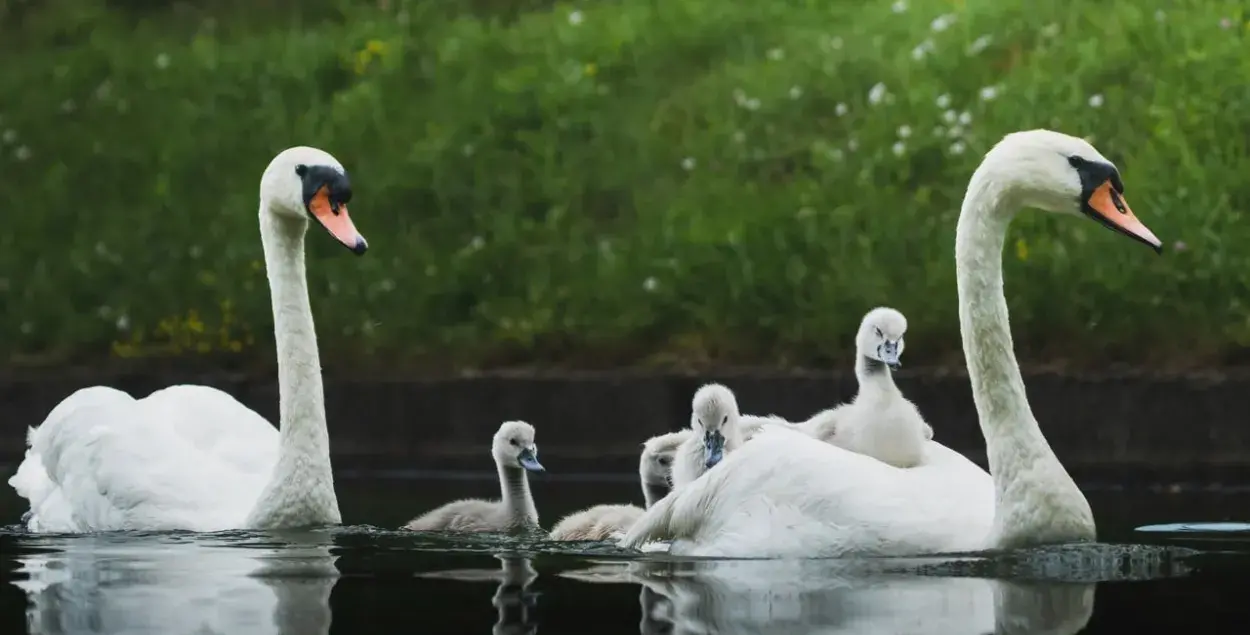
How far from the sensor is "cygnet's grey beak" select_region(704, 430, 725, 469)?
7.87m

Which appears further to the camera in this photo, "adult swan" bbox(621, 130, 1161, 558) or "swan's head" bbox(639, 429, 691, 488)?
"swan's head" bbox(639, 429, 691, 488)

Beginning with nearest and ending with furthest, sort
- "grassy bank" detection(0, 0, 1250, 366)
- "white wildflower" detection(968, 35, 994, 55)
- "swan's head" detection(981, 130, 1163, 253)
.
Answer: "swan's head" detection(981, 130, 1163, 253) < "grassy bank" detection(0, 0, 1250, 366) < "white wildflower" detection(968, 35, 994, 55)

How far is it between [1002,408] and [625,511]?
73.0 inches

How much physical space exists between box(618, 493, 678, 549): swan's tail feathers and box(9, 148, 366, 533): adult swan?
132 cm

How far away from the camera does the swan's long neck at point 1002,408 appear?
667 centimetres

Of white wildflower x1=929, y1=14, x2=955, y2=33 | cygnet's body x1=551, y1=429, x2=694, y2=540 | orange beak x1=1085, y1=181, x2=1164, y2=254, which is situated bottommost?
cygnet's body x1=551, y1=429, x2=694, y2=540

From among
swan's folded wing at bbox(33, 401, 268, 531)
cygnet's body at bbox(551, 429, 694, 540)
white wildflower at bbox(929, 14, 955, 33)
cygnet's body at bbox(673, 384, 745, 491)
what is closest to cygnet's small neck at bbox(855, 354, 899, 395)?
cygnet's body at bbox(673, 384, 745, 491)

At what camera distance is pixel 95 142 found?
15.6m

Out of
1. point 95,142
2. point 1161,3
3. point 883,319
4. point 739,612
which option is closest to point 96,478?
point 883,319

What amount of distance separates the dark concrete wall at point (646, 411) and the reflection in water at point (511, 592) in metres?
3.65

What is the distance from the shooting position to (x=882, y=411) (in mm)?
8031

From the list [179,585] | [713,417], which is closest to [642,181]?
[713,417]

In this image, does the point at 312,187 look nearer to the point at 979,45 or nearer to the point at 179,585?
the point at 179,585

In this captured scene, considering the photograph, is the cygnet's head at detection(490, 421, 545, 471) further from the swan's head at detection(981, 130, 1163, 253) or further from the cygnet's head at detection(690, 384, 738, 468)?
the swan's head at detection(981, 130, 1163, 253)
